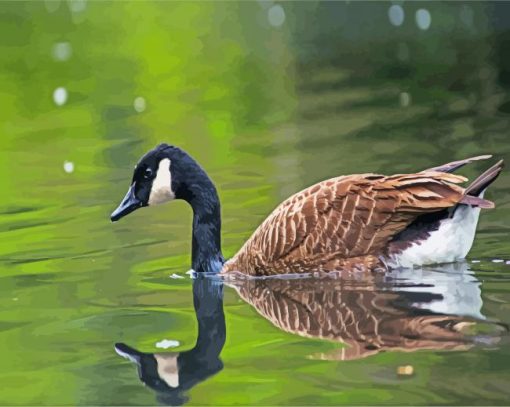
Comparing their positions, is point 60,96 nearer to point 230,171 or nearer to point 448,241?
point 230,171

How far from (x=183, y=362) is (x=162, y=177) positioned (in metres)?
3.07

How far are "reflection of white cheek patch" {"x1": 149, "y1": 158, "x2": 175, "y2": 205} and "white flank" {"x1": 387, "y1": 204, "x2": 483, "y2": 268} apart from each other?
7.27 ft

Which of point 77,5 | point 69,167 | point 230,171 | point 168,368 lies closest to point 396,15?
point 77,5

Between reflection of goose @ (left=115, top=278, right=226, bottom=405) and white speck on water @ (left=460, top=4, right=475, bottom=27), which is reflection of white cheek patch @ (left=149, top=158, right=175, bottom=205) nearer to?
reflection of goose @ (left=115, top=278, right=226, bottom=405)

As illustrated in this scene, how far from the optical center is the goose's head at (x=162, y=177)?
11.0 m

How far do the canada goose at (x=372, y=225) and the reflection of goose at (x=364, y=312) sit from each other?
166mm

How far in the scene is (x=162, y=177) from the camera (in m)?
11.0

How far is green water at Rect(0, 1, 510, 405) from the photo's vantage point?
7.84 metres

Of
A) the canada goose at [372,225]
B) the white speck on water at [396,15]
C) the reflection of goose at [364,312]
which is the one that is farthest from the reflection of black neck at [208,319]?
the white speck on water at [396,15]

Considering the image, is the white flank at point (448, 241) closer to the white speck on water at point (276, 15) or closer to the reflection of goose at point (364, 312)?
the reflection of goose at point (364, 312)

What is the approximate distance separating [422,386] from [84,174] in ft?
28.1

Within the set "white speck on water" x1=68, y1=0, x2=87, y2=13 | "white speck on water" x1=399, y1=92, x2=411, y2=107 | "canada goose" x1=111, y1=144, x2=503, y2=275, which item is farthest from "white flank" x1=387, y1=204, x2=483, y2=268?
"white speck on water" x1=68, y1=0, x2=87, y2=13

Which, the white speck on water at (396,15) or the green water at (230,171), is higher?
the white speck on water at (396,15)

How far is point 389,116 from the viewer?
17672 mm
